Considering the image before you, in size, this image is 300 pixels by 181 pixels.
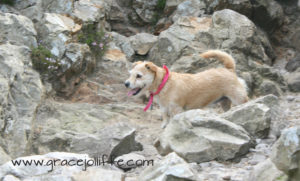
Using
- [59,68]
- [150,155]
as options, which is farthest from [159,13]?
[150,155]

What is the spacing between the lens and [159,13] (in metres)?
13.3

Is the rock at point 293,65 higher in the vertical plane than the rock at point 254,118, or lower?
lower

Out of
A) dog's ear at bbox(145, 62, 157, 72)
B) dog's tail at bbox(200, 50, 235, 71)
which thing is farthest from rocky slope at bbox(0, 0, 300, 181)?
dog's ear at bbox(145, 62, 157, 72)

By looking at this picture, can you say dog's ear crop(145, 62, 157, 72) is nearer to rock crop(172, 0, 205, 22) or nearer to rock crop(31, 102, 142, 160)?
rock crop(31, 102, 142, 160)

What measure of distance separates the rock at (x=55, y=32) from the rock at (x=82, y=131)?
1.45 m

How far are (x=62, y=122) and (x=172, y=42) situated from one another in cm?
449

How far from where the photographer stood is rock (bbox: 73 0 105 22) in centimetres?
986

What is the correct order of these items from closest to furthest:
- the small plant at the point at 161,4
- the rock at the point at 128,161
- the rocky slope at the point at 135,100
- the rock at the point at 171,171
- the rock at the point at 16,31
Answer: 1. the rock at the point at 171,171
2. the rocky slope at the point at 135,100
3. the rock at the point at 128,161
4. the rock at the point at 16,31
5. the small plant at the point at 161,4

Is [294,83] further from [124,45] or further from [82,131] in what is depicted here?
[82,131]

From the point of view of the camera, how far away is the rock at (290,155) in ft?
10.2

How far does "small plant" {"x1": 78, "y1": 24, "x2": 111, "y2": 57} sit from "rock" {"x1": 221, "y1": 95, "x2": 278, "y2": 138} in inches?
196

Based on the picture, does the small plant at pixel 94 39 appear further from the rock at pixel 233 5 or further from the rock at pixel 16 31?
the rock at pixel 233 5

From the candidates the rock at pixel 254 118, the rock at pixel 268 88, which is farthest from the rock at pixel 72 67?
the rock at pixel 268 88

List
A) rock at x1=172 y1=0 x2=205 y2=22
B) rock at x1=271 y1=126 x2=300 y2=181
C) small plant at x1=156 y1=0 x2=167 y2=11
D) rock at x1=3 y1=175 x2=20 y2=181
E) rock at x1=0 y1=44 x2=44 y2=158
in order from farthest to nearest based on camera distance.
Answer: small plant at x1=156 y1=0 x2=167 y2=11
rock at x1=172 y1=0 x2=205 y2=22
rock at x1=0 y1=44 x2=44 y2=158
rock at x1=3 y1=175 x2=20 y2=181
rock at x1=271 y1=126 x2=300 y2=181
